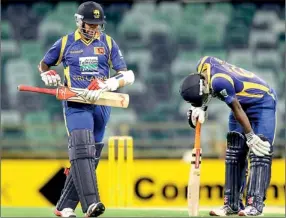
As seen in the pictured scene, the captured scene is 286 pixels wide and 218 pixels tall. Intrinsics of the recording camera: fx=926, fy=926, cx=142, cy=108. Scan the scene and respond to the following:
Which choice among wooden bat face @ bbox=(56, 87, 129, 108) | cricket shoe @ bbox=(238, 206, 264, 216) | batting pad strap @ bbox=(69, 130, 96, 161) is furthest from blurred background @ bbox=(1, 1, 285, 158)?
batting pad strap @ bbox=(69, 130, 96, 161)

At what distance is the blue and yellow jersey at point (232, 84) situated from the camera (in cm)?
748

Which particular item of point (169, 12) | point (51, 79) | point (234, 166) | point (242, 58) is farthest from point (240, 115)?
point (169, 12)

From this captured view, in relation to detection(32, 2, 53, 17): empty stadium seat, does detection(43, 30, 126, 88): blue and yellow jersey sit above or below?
Result: below

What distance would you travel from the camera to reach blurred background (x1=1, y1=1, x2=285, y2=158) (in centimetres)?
1733

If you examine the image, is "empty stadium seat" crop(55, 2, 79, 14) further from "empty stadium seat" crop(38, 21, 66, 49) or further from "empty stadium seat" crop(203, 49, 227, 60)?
"empty stadium seat" crop(203, 49, 227, 60)

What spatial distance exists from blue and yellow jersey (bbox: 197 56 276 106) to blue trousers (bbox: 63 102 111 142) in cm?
90

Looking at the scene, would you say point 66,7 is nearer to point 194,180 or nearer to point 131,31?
point 131,31

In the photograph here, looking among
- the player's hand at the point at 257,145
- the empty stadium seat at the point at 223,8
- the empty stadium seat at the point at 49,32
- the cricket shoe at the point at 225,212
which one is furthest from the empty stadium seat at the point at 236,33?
the player's hand at the point at 257,145

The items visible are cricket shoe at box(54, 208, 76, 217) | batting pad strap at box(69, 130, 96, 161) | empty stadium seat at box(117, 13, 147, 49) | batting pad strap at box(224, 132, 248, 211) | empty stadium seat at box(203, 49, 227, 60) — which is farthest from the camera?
empty stadium seat at box(117, 13, 147, 49)

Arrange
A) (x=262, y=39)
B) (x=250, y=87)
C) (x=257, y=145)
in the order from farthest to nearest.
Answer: (x=262, y=39), (x=250, y=87), (x=257, y=145)

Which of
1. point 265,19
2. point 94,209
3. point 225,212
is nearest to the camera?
point 94,209

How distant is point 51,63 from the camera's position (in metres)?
7.71

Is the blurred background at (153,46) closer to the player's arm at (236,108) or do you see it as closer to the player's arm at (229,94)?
the player's arm at (236,108)

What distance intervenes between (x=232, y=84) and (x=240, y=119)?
0.96 feet
